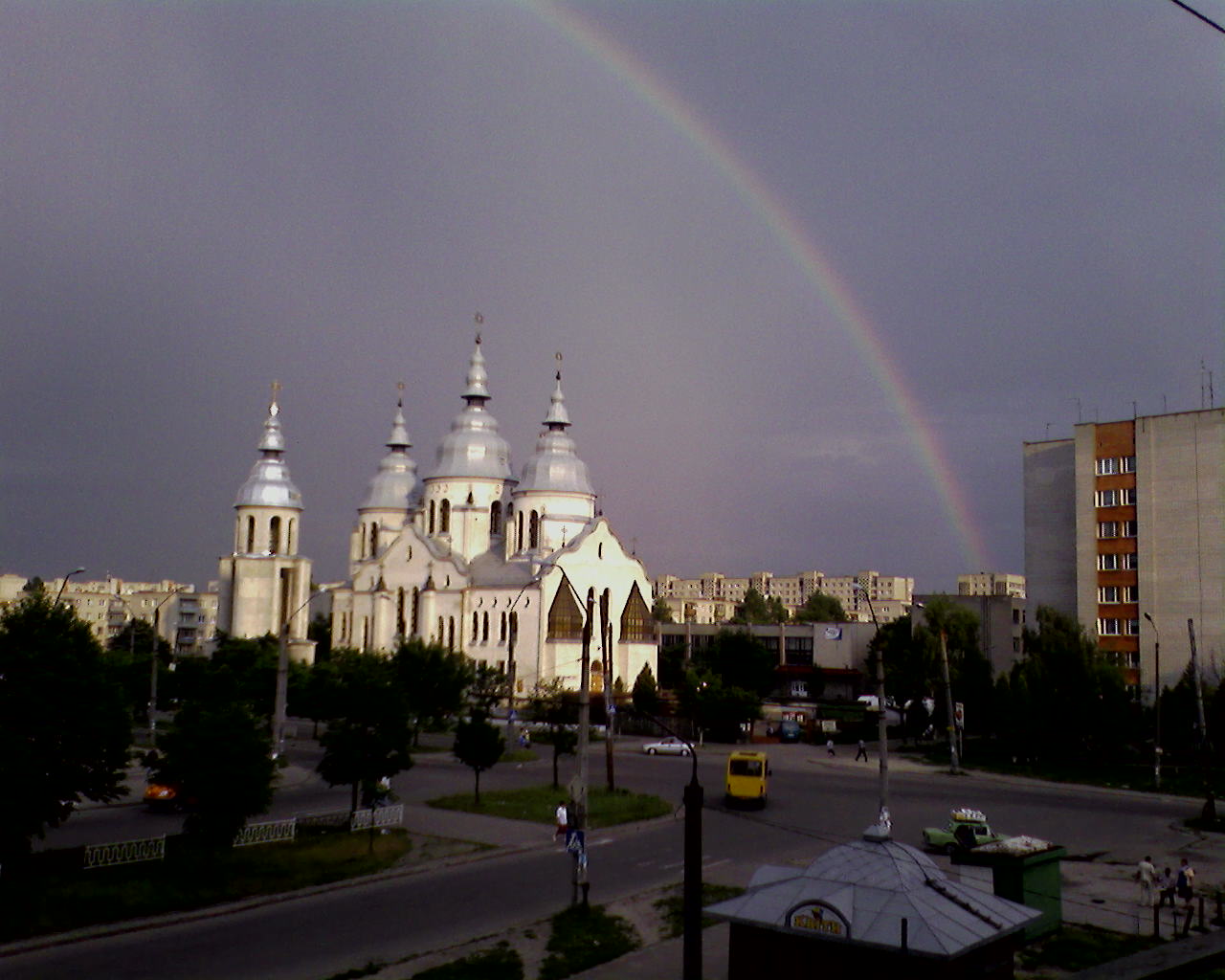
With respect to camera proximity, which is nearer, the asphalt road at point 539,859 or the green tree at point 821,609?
the asphalt road at point 539,859

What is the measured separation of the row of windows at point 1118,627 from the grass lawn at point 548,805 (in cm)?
3863

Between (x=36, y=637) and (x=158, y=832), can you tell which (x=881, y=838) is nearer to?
(x=36, y=637)

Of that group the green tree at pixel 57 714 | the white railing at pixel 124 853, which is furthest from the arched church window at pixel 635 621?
the green tree at pixel 57 714

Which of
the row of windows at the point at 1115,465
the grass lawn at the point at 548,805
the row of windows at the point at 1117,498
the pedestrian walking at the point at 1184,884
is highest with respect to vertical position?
the row of windows at the point at 1115,465

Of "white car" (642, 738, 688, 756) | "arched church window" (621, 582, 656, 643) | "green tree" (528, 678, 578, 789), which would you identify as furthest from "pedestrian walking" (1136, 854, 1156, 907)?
"arched church window" (621, 582, 656, 643)

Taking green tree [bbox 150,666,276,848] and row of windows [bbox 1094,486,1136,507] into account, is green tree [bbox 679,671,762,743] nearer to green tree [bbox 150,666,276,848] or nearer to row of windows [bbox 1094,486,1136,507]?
row of windows [bbox 1094,486,1136,507]

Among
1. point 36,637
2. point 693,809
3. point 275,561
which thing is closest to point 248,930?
point 36,637

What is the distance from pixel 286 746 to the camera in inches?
2101

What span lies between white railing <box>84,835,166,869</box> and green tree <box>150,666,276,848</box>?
1179 millimetres

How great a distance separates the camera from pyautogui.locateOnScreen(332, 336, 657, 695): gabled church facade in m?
74.2

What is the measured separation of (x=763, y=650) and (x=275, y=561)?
35.0 metres

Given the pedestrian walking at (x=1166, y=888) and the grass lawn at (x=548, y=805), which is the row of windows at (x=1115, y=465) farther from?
the pedestrian walking at (x=1166, y=888)

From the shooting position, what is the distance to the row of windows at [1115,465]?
6525cm

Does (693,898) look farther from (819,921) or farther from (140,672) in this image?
(140,672)
